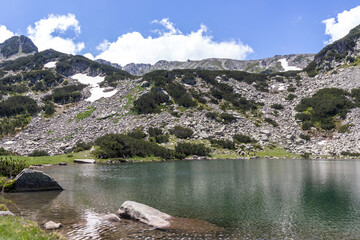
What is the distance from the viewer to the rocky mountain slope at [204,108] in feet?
269

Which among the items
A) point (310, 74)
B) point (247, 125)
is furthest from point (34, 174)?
point (310, 74)

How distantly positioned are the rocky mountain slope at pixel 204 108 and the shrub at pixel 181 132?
1756mm

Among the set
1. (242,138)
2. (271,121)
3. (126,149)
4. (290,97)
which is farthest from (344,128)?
(126,149)

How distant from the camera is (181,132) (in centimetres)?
8012

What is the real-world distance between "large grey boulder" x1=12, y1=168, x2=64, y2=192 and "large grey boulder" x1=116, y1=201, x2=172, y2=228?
12761 millimetres

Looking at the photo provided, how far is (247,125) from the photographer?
304 ft

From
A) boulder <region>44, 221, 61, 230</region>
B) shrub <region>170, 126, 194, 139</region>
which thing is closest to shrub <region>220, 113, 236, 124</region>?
shrub <region>170, 126, 194, 139</region>

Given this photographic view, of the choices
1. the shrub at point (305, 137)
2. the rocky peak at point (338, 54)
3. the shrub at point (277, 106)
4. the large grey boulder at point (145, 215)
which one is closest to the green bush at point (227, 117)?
the shrub at point (305, 137)

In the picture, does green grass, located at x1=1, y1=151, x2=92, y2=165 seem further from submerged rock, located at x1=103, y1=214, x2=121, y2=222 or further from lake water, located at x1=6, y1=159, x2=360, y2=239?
submerged rock, located at x1=103, y1=214, x2=121, y2=222

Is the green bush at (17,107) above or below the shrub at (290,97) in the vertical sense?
below

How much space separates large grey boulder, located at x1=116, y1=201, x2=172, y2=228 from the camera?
15.1m

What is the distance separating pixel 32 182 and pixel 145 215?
1626 cm

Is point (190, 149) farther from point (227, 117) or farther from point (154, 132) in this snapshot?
point (227, 117)

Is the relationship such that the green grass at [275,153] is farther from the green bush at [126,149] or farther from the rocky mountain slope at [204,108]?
the green bush at [126,149]
